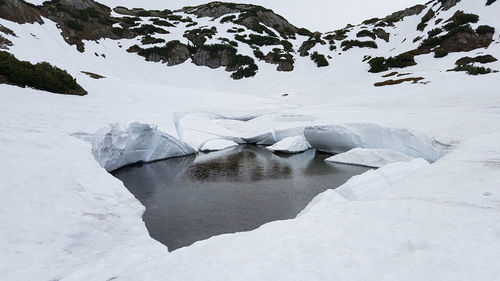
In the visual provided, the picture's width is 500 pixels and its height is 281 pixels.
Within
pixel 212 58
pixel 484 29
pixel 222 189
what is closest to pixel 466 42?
pixel 484 29

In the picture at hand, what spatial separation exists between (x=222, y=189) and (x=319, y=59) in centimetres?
4693

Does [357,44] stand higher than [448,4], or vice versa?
[448,4]

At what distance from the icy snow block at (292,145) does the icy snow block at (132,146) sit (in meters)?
5.62

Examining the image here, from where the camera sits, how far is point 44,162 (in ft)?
25.8

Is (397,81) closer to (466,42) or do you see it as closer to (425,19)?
(466,42)

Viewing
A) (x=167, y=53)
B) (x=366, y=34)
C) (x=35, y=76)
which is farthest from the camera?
(x=366, y=34)

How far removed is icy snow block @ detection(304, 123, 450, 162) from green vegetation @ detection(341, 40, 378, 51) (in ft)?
140

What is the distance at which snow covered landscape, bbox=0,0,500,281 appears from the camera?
13.8 ft

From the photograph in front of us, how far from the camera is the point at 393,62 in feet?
136

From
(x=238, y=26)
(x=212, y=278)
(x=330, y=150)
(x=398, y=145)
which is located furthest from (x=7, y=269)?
(x=238, y=26)

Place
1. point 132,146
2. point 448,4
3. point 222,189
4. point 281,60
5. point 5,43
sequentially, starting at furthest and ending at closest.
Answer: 1. point 281,60
2. point 448,4
3. point 5,43
4. point 132,146
5. point 222,189

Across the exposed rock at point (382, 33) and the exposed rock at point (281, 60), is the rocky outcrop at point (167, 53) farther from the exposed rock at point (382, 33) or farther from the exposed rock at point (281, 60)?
the exposed rock at point (382, 33)

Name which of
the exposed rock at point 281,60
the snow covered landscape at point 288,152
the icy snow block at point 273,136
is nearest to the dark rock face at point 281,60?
the exposed rock at point 281,60

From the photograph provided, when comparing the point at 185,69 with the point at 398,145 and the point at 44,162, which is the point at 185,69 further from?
the point at 44,162
